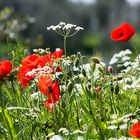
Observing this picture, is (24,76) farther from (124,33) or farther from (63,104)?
(124,33)

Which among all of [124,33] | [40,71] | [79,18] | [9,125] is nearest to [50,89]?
[40,71]

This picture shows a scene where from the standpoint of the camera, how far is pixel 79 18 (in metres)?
27.3

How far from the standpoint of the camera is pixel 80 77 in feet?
9.07

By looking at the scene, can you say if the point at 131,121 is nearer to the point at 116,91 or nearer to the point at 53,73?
the point at 116,91

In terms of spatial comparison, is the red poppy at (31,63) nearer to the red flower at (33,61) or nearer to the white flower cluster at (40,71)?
the red flower at (33,61)

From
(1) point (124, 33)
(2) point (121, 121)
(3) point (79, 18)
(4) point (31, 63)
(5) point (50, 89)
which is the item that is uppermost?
(3) point (79, 18)

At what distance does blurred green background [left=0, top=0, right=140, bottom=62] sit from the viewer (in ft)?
72.4

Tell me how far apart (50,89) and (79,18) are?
25096mm

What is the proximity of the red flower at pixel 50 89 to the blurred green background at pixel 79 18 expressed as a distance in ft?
22.3

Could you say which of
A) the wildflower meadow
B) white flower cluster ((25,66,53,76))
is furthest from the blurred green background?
white flower cluster ((25,66,53,76))

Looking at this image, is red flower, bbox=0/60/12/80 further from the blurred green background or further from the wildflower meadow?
the blurred green background

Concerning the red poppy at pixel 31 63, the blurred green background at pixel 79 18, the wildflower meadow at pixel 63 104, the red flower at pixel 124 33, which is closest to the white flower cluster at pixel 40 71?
the wildflower meadow at pixel 63 104

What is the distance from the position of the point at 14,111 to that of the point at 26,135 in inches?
10.7

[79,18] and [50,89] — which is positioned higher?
[79,18]
